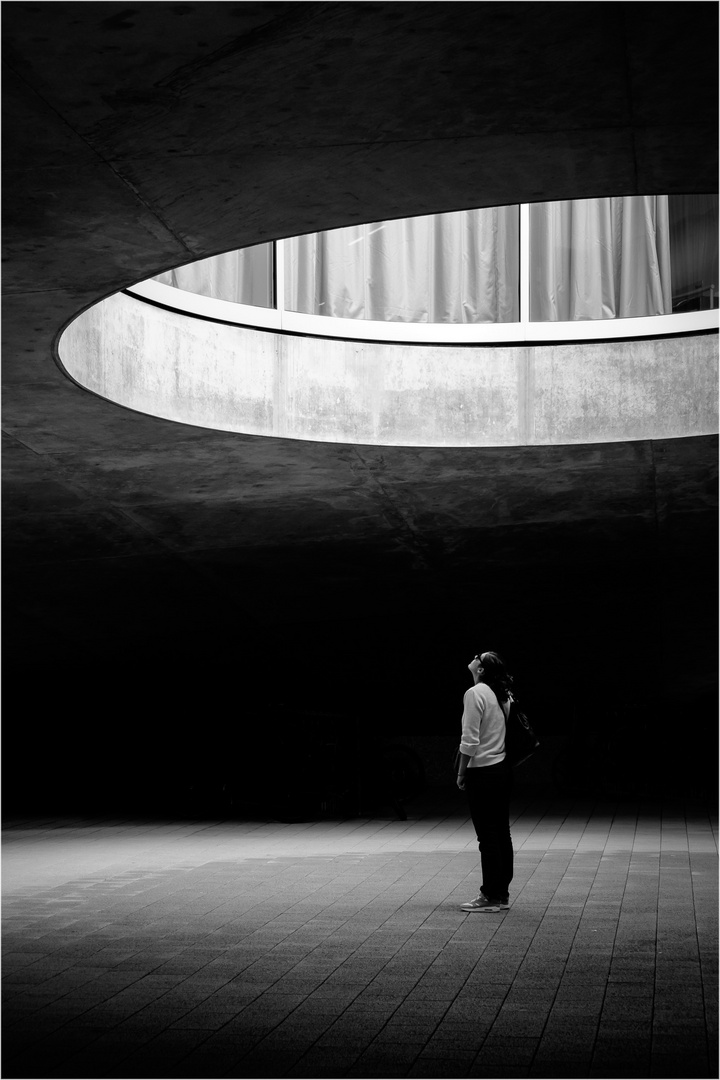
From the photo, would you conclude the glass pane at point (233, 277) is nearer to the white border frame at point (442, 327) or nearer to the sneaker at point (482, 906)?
the white border frame at point (442, 327)

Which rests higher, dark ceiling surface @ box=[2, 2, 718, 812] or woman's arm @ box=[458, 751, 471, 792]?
dark ceiling surface @ box=[2, 2, 718, 812]

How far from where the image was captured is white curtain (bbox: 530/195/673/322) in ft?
41.8

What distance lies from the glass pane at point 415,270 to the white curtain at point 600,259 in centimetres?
36

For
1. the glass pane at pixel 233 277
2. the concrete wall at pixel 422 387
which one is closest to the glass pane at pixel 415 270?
the glass pane at pixel 233 277

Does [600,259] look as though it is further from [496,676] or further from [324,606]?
[496,676]

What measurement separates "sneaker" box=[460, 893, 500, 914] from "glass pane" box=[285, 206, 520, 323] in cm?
617

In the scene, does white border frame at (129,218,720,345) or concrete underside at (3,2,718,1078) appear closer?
concrete underside at (3,2,718,1078)

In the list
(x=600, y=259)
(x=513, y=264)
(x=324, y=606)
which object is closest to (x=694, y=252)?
(x=600, y=259)

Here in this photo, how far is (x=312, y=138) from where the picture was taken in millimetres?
5324

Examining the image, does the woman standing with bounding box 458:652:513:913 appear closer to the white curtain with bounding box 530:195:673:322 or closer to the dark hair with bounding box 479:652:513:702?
the dark hair with bounding box 479:652:513:702

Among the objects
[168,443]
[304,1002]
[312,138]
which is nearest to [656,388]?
[168,443]

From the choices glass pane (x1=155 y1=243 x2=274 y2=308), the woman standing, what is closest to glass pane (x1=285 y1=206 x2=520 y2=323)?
glass pane (x1=155 y1=243 x2=274 y2=308)

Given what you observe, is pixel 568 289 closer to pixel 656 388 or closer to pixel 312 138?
pixel 656 388

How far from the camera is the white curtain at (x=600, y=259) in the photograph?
12.8m
